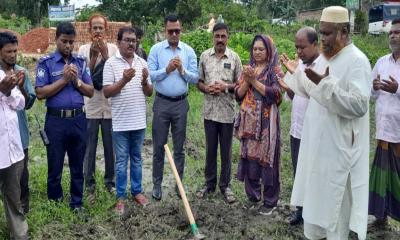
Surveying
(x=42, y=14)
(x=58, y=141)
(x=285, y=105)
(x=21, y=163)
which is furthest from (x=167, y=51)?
(x=42, y=14)

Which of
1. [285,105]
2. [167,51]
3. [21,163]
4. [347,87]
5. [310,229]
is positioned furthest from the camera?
[285,105]

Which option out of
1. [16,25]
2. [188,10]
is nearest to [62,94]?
[188,10]

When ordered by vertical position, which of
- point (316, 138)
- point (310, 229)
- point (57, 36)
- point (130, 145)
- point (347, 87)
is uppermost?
point (57, 36)

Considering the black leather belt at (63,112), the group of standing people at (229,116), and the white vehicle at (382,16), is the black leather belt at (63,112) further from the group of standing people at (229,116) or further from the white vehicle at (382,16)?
the white vehicle at (382,16)

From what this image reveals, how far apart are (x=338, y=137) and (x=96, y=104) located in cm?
279

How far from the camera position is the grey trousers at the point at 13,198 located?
3785 millimetres

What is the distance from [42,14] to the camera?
30.7 m

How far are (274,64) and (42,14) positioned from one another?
29.1m

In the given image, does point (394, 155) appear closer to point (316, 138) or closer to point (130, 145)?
point (316, 138)

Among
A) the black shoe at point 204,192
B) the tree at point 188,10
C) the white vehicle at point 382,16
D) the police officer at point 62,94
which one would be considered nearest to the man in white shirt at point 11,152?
the police officer at point 62,94

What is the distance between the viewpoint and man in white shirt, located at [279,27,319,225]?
167 inches

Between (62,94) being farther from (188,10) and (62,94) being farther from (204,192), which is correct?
(188,10)

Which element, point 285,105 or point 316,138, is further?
point 285,105

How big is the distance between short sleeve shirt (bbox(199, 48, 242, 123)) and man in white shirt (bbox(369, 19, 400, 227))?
1499 mm
